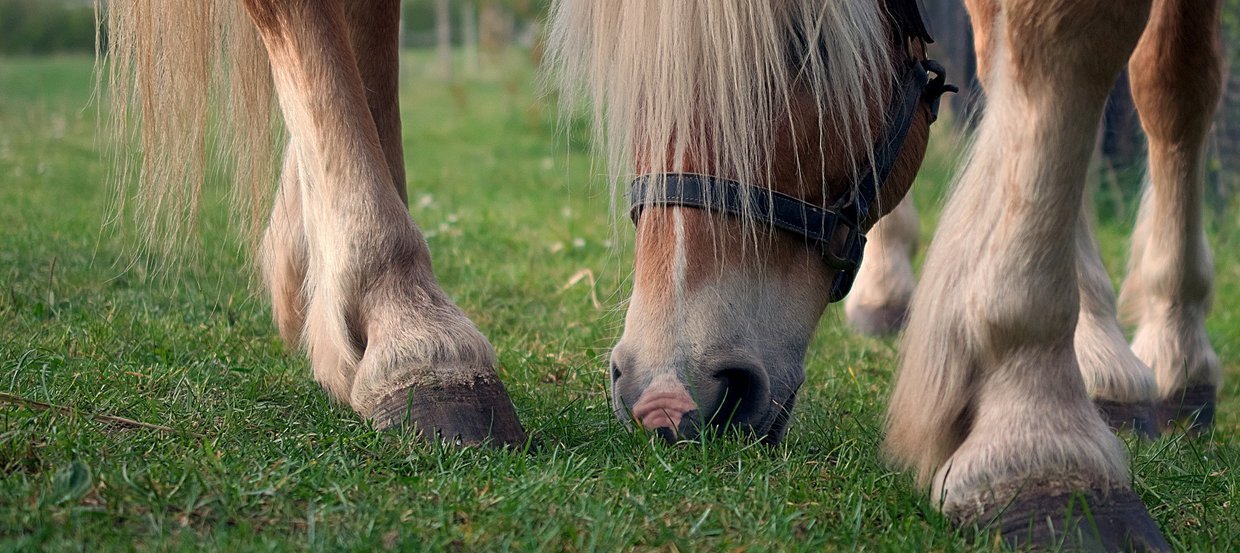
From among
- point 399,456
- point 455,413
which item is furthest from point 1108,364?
point 399,456

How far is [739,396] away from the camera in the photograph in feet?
6.40

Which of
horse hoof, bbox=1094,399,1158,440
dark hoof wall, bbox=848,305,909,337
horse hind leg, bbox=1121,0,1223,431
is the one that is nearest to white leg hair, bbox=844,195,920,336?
dark hoof wall, bbox=848,305,909,337

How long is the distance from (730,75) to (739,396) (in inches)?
21.5

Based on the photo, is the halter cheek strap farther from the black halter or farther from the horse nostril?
the horse nostril

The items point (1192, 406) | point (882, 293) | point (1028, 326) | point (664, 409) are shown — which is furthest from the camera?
point (882, 293)

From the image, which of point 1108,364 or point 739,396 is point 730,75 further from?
point 1108,364

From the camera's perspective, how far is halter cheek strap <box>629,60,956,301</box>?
1921mm

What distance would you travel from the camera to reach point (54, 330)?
9.32 feet

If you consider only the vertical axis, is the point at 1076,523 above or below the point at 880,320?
above

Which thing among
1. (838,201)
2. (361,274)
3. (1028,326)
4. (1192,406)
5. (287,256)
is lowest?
(1192,406)

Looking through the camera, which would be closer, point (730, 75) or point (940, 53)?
point (730, 75)

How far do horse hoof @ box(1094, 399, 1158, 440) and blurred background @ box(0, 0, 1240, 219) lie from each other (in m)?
0.75

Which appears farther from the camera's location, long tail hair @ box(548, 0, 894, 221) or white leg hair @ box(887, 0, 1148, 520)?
long tail hair @ box(548, 0, 894, 221)

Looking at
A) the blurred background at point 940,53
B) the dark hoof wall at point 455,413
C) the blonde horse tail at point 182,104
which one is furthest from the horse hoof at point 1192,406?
the blonde horse tail at point 182,104
